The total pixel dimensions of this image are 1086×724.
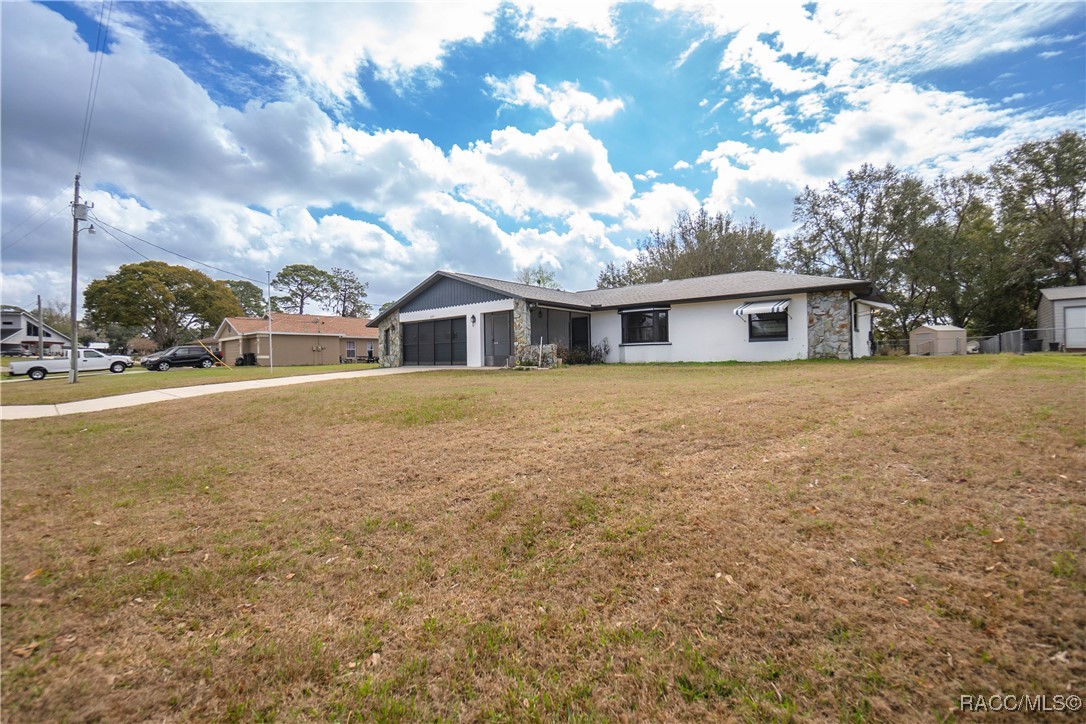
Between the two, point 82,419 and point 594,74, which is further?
point 594,74

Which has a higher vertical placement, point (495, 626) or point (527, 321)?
point (527, 321)

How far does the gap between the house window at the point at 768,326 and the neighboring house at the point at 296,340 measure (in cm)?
2791

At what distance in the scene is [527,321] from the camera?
54.9 feet

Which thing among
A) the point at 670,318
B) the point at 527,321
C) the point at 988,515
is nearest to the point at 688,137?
the point at 670,318

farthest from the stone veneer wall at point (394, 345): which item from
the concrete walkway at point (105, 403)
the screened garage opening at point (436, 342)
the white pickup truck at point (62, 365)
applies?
the white pickup truck at point (62, 365)

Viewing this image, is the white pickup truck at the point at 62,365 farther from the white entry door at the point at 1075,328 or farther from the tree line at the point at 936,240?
the white entry door at the point at 1075,328

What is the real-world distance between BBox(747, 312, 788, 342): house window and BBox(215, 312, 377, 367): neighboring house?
91.6 feet

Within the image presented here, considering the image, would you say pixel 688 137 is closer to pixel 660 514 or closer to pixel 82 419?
pixel 660 514

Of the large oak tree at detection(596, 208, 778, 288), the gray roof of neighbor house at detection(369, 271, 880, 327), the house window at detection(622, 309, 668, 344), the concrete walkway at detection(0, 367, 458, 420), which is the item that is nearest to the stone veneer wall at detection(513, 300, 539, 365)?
the gray roof of neighbor house at detection(369, 271, 880, 327)

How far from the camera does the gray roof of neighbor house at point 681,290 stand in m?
14.4

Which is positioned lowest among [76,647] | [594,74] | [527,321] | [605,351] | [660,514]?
[76,647]

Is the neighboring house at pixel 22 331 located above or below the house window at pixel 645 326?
above

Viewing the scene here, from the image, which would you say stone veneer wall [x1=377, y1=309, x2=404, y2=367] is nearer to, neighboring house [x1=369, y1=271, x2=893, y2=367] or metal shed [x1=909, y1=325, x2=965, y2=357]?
neighboring house [x1=369, y1=271, x2=893, y2=367]

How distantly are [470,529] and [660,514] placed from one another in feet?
4.71
